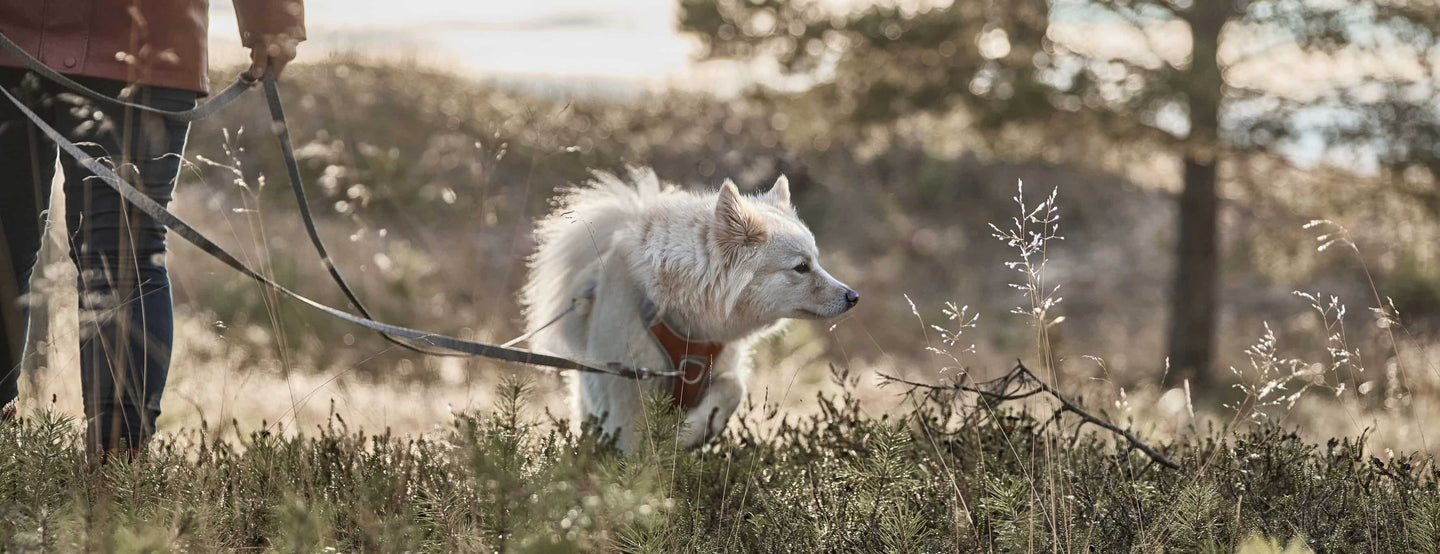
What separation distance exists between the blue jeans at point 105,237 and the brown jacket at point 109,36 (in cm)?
7

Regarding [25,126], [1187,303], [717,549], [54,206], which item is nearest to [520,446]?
[717,549]

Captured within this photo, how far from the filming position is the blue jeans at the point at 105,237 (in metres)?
2.75

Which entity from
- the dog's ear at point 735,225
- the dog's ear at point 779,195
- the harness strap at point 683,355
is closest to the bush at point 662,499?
the harness strap at point 683,355

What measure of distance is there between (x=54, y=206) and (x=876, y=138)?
1336cm

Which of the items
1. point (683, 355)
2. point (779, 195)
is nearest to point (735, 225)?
point (683, 355)

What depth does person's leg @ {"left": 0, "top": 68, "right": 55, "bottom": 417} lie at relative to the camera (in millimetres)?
2793

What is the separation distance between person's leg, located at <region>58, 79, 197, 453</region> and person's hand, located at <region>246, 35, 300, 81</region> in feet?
0.87

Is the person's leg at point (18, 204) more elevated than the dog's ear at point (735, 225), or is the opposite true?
the person's leg at point (18, 204)

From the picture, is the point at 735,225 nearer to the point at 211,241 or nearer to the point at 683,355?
the point at 683,355

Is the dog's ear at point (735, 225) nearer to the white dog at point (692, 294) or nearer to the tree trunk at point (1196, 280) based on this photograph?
the white dog at point (692, 294)

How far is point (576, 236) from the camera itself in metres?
4.00

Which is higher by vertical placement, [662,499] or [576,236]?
[576,236]

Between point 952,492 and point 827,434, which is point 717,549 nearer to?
point 952,492

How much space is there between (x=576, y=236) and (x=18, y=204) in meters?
1.81
